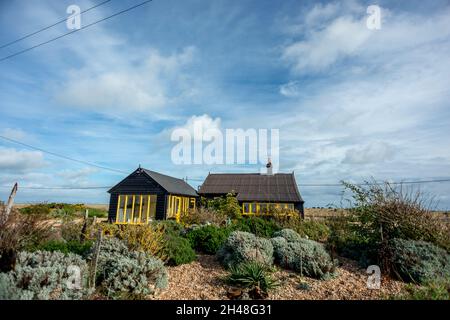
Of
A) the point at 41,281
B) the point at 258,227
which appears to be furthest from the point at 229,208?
the point at 41,281

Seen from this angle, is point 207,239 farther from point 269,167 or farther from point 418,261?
point 269,167

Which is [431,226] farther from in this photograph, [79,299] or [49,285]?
[49,285]

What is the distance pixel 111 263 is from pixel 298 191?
16620 millimetres

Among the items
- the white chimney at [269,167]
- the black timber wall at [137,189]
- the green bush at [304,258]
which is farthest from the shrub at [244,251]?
the white chimney at [269,167]

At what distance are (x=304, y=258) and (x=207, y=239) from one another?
3070 millimetres

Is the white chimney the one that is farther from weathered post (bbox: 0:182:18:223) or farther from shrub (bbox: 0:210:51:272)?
shrub (bbox: 0:210:51:272)

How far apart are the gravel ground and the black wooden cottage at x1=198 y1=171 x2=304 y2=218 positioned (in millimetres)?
9996

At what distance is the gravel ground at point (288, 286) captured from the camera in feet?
14.7

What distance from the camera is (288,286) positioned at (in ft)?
16.3

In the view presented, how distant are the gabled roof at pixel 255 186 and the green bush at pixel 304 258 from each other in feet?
37.8

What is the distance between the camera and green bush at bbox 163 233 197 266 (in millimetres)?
6133
